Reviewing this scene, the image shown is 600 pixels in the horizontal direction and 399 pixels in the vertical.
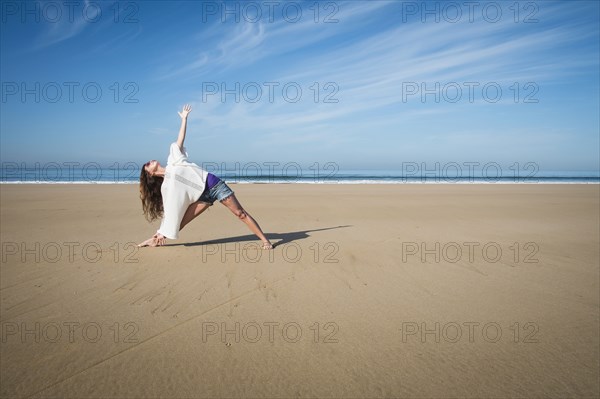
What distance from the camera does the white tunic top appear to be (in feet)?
14.6

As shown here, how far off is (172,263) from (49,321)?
61.3 inches

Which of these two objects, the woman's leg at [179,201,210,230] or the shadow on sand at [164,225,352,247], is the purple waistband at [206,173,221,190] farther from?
the shadow on sand at [164,225,352,247]

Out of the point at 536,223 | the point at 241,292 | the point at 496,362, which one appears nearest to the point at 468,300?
the point at 496,362

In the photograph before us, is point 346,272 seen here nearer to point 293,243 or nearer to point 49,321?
point 293,243

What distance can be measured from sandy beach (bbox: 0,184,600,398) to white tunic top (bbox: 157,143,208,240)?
443 mm

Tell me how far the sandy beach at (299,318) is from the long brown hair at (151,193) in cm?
62

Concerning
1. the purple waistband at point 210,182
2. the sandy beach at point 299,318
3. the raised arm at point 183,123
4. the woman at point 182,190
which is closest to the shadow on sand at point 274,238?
the sandy beach at point 299,318

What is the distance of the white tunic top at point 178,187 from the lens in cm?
446

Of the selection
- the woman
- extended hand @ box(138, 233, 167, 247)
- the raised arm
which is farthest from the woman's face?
extended hand @ box(138, 233, 167, 247)

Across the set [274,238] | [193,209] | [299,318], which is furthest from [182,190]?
[299,318]

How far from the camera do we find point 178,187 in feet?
14.7

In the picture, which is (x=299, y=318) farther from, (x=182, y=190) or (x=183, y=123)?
(x=183, y=123)

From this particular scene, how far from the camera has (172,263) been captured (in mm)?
4012

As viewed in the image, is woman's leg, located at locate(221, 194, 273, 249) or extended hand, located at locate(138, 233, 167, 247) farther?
extended hand, located at locate(138, 233, 167, 247)
